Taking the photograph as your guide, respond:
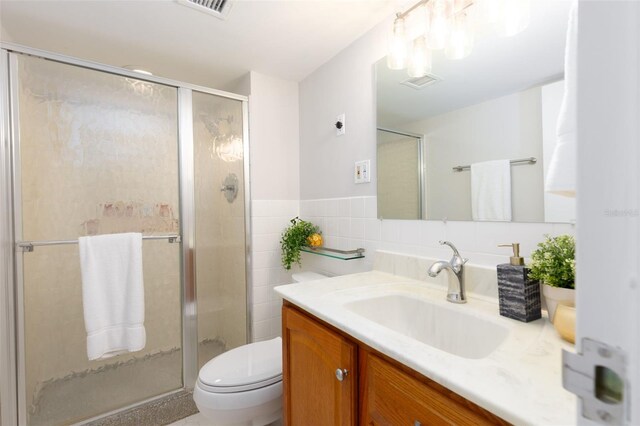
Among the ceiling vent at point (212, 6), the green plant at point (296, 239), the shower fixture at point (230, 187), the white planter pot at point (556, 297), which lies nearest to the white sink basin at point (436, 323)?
the white planter pot at point (556, 297)

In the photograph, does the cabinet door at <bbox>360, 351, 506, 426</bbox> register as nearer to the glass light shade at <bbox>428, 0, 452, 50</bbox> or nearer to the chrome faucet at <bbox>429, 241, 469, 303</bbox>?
the chrome faucet at <bbox>429, 241, 469, 303</bbox>

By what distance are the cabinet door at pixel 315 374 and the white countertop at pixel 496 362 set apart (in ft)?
0.21

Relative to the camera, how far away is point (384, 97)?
142cm

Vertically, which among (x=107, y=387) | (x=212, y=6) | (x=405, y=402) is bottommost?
(x=107, y=387)

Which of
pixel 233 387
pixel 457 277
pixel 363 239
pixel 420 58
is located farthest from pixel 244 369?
pixel 420 58

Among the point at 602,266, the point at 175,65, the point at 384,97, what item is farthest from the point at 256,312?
the point at 602,266

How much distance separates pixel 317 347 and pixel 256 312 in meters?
1.14

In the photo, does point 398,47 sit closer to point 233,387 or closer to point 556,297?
point 556,297

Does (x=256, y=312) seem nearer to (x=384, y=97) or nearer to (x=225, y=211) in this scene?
(x=225, y=211)

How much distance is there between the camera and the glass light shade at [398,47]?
125 cm

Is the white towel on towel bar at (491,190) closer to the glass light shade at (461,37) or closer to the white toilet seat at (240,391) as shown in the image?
the glass light shade at (461,37)

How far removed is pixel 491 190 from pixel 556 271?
349 millimetres

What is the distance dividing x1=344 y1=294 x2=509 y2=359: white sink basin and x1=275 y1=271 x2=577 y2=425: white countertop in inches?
0.9

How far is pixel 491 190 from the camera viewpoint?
1008mm
